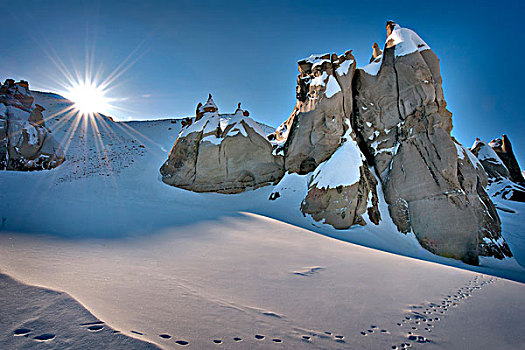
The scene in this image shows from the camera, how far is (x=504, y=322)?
11.0ft

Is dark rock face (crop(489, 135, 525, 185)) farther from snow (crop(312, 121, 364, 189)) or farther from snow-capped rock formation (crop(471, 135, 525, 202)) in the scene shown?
snow (crop(312, 121, 364, 189))

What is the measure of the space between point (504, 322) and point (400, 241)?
8207mm

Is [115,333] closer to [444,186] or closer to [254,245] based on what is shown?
[254,245]

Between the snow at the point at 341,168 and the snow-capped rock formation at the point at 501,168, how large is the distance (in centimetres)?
2164

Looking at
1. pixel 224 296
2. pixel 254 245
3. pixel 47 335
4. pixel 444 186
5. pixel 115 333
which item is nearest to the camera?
pixel 47 335

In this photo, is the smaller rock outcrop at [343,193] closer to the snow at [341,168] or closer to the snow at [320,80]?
the snow at [341,168]

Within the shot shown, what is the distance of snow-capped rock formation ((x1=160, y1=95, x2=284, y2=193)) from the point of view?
1474 cm

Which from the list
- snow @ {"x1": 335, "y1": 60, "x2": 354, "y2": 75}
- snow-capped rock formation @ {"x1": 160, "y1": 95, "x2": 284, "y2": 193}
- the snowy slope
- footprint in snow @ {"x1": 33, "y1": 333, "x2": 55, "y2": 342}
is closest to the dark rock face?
the snowy slope

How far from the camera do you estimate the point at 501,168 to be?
2731 cm

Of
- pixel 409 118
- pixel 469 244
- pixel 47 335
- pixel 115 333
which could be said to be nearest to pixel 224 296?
pixel 115 333

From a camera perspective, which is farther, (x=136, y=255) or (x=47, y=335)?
(x=136, y=255)

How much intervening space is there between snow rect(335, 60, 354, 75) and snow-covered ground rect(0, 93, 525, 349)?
33.0 ft

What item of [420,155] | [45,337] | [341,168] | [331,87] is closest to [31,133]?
[331,87]

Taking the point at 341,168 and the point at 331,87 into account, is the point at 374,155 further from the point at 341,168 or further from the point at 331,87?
the point at 331,87
